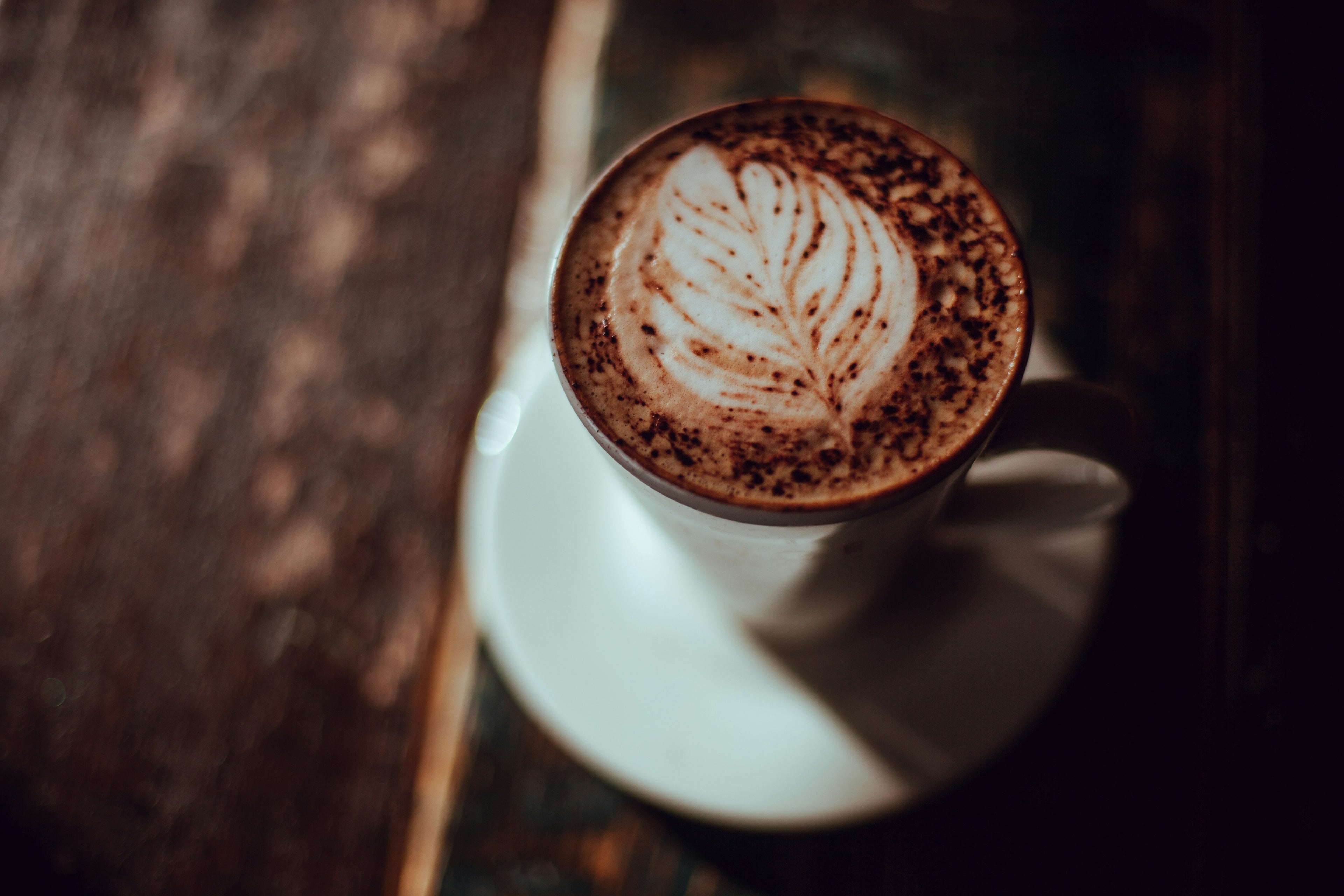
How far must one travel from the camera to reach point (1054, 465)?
0.59m

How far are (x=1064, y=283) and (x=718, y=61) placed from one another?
1.42 ft

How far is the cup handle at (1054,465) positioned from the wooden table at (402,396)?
257 mm

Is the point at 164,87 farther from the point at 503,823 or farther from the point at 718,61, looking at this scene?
the point at 503,823

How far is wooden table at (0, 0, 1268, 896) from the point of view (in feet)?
2.26

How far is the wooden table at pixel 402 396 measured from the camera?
2.26 ft

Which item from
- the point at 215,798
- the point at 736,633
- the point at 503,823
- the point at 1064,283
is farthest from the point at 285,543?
the point at 1064,283

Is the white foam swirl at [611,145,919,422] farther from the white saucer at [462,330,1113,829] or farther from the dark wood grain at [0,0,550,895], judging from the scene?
the dark wood grain at [0,0,550,895]

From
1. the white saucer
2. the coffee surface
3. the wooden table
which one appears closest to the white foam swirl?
the coffee surface

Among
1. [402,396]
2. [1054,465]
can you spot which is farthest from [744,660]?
[402,396]

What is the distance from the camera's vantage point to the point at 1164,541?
724mm

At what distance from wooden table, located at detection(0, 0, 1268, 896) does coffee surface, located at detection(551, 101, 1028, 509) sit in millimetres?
405

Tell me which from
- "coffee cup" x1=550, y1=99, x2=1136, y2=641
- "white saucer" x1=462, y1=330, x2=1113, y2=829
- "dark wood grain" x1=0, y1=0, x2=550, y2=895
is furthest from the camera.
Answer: "dark wood grain" x1=0, y1=0, x2=550, y2=895

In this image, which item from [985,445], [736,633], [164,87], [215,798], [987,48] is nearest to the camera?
[985,445]

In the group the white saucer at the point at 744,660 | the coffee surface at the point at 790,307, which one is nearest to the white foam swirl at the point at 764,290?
the coffee surface at the point at 790,307
